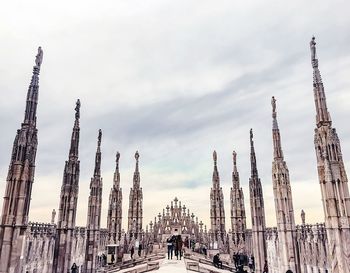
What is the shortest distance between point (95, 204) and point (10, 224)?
53.5 ft

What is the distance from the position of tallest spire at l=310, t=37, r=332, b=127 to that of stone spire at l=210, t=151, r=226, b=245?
29.9 m

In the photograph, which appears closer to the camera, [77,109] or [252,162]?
[77,109]

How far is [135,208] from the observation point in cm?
4819

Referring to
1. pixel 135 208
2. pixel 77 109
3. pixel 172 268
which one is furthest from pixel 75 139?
pixel 135 208

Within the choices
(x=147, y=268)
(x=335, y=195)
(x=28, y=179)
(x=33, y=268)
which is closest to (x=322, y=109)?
(x=335, y=195)

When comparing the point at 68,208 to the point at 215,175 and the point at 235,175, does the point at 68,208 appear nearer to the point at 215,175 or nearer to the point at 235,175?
the point at 235,175

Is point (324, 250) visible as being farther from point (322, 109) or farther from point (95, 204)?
point (95, 204)

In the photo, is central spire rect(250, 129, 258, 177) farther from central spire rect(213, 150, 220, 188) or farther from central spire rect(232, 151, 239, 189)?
central spire rect(213, 150, 220, 188)

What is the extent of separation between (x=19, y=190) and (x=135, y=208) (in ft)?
111

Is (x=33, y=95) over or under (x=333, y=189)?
over

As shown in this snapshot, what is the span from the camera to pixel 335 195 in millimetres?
15938

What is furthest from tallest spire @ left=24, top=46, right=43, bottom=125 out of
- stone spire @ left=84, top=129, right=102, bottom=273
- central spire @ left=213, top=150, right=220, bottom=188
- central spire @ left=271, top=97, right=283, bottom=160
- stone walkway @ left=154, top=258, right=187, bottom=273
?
central spire @ left=213, top=150, right=220, bottom=188

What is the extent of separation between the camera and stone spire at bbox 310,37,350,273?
15172 mm

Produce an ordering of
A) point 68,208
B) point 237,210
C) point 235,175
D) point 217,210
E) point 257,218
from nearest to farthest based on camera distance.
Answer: point 68,208 → point 257,218 → point 235,175 → point 237,210 → point 217,210
